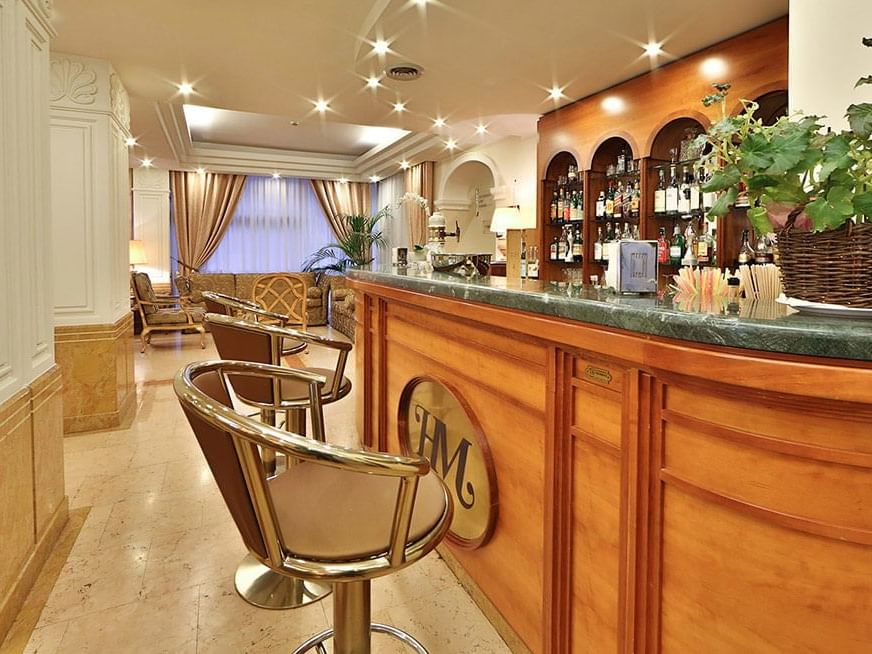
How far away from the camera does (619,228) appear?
15.6 ft

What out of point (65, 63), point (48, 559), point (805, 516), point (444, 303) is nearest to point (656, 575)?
point (805, 516)

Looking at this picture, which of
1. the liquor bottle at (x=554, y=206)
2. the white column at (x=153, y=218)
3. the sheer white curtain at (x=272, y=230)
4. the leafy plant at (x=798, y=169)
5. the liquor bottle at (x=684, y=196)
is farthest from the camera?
the sheer white curtain at (x=272, y=230)

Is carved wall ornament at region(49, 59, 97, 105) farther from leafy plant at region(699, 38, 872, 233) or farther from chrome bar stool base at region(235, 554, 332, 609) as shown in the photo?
leafy plant at region(699, 38, 872, 233)

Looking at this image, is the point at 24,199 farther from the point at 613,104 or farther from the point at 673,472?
the point at 613,104

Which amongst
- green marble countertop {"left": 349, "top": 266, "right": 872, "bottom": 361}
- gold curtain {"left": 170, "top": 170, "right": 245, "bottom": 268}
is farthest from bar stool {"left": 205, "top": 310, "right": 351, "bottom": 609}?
gold curtain {"left": 170, "top": 170, "right": 245, "bottom": 268}

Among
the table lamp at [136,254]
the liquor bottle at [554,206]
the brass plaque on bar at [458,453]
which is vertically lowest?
the brass plaque on bar at [458,453]

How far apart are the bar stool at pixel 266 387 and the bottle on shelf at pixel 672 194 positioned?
110 inches

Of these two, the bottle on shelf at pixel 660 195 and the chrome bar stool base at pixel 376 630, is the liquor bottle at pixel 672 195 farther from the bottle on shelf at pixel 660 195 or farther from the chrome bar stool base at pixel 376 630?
the chrome bar stool base at pixel 376 630

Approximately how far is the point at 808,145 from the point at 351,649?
4.57ft

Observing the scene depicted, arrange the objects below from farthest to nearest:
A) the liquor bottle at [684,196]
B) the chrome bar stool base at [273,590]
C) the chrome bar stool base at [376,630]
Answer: the liquor bottle at [684,196] → the chrome bar stool base at [273,590] → the chrome bar stool base at [376,630]

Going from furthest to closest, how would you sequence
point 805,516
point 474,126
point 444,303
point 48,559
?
1. point 474,126
2. point 48,559
3. point 444,303
4. point 805,516

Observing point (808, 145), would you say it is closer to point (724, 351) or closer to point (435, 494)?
point (724, 351)

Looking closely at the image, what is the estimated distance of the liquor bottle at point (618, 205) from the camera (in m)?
4.62

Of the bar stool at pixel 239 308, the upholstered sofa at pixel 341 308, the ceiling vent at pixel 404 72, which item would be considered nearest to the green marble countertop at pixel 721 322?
the bar stool at pixel 239 308
